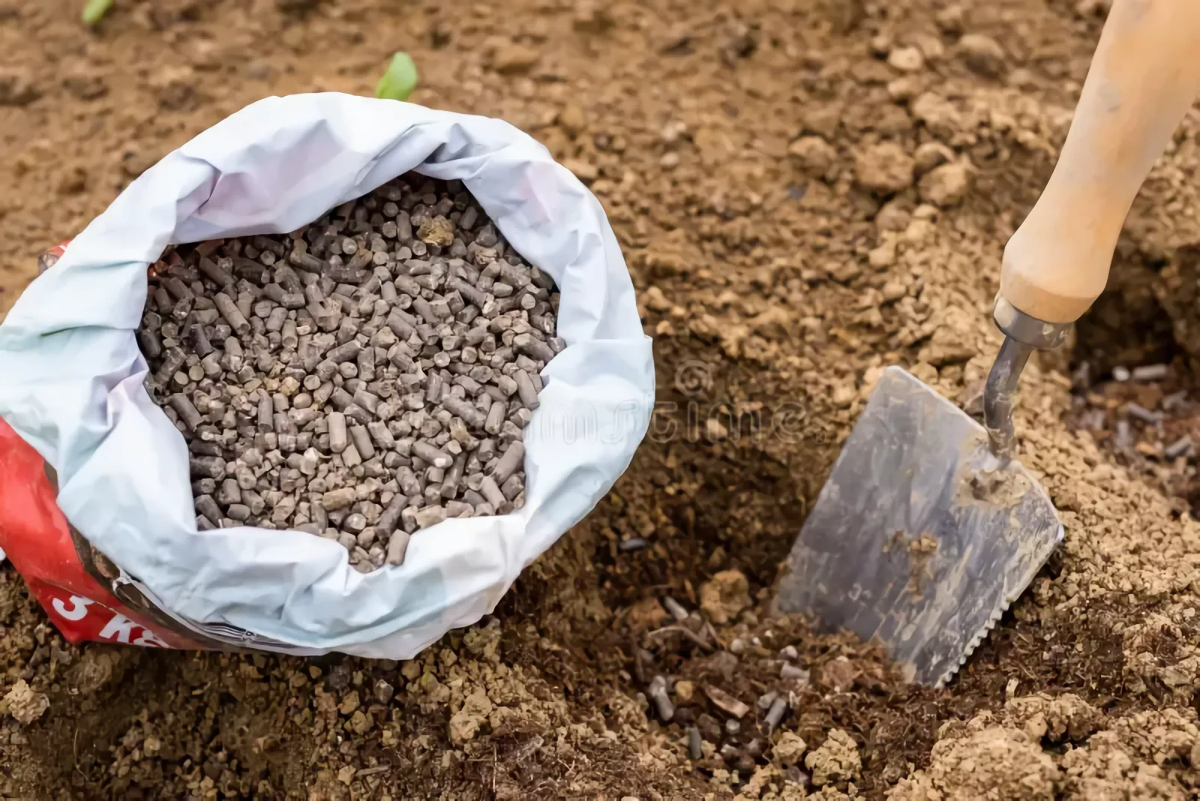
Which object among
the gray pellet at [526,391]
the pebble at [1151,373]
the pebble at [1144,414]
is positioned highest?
the gray pellet at [526,391]

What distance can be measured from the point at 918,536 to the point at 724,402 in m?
0.47

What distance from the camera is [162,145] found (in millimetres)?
2250

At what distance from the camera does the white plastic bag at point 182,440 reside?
133 cm

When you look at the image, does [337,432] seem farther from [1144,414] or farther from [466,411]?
[1144,414]

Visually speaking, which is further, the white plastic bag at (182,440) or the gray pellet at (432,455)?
the gray pellet at (432,455)

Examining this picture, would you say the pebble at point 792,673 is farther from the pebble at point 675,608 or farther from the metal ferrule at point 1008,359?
the metal ferrule at point 1008,359

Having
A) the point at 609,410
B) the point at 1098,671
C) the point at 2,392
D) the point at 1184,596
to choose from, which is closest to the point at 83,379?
the point at 2,392

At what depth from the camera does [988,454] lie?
66.3 inches

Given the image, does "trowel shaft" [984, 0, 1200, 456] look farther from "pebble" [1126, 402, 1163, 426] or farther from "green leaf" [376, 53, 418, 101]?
"green leaf" [376, 53, 418, 101]

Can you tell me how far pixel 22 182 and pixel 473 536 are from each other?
1.61m

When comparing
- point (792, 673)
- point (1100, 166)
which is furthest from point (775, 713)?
point (1100, 166)

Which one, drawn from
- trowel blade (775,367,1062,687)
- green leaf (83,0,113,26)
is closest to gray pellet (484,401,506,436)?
trowel blade (775,367,1062,687)

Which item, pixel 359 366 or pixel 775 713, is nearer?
pixel 359 366

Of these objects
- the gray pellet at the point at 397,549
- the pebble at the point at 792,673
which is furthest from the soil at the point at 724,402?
the gray pellet at the point at 397,549
